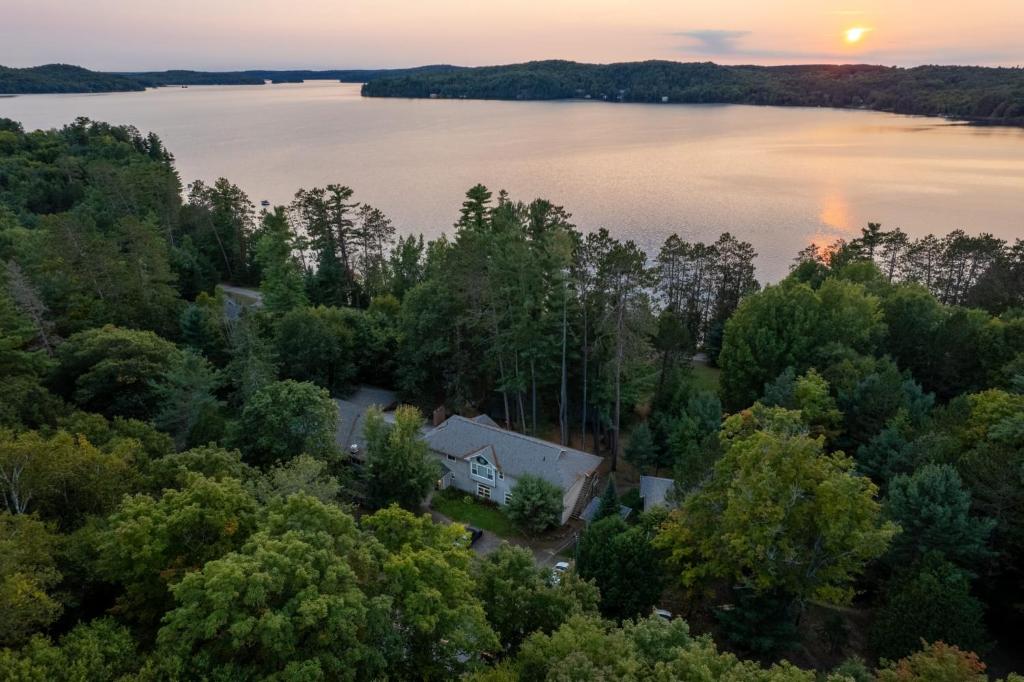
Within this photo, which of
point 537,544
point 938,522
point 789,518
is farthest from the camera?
point 537,544

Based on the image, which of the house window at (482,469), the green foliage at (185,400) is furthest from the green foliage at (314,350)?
the house window at (482,469)

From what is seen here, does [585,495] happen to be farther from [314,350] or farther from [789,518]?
[314,350]

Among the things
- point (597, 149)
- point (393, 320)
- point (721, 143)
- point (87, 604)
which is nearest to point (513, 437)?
point (393, 320)

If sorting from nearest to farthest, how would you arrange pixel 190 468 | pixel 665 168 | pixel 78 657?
A: pixel 78 657, pixel 190 468, pixel 665 168

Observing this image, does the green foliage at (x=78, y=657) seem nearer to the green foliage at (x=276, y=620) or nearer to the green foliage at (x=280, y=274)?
the green foliage at (x=276, y=620)

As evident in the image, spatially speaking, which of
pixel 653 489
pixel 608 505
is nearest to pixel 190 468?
pixel 608 505

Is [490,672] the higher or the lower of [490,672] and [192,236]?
the lower

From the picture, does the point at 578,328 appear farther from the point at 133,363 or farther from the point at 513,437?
the point at 133,363
